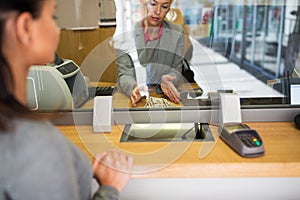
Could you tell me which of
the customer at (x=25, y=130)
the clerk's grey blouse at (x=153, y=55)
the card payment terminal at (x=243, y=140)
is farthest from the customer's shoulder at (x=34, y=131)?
the clerk's grey blouse at (x=153, y=55)

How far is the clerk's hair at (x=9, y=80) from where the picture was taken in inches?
21.0

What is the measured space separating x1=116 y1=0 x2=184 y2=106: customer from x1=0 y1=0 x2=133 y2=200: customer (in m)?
0.71

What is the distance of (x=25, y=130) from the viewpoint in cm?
56

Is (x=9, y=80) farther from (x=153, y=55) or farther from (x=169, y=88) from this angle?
(x=153, y=55)

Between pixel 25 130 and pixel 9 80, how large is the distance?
9 cm

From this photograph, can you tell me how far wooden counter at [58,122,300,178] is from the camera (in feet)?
2.96

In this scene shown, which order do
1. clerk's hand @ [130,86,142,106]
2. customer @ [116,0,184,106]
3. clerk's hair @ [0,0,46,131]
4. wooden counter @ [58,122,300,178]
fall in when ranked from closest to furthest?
clerk's hair @ [0,0,46,131] < wooden counter @ [58,122,300,178] < clerk's hand @ [130,86,142,106] < customer @ [116,0,184,106]

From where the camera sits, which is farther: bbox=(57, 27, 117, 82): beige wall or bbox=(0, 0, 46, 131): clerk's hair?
bbox=(57, 27, 117, 82): beige wall

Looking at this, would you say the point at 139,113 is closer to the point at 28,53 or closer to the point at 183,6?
the point at 28,53

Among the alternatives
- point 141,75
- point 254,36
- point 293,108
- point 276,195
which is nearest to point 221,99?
point 293,108

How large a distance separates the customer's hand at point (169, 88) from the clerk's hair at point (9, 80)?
80 centimetres

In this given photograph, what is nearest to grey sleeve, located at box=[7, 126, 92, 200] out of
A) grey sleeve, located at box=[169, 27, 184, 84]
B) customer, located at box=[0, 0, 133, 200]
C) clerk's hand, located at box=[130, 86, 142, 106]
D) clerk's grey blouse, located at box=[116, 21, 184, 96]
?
customer, located at box=[0, 0, 133, 200]

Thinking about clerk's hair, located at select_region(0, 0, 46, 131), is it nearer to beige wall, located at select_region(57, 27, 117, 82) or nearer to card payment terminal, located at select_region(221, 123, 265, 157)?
card payment terminal, located at select_region(221, 123, 265, 157)

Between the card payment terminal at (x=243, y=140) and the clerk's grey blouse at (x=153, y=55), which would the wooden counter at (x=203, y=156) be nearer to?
the card payment terminal at (x=243, y=140)
